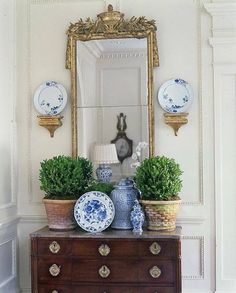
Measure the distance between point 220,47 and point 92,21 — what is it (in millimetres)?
977

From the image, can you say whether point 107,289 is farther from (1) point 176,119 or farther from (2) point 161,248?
(1) point 176,119

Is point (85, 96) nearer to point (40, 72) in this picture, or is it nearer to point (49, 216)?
point (40, 72)

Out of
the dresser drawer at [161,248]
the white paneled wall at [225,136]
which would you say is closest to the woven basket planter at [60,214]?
the dresser drawer at [161,248]

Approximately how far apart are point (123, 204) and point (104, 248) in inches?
13.6

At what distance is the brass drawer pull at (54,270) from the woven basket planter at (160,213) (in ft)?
2.17

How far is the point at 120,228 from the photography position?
319cm

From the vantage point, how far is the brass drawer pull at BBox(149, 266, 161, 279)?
9.71ft

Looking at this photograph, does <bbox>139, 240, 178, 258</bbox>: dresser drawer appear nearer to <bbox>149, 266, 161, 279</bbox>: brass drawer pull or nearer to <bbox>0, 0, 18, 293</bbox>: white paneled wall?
<bbox>149, 266, 161, 279</bbox>: brass drawer pull

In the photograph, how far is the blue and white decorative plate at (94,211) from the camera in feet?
10.2

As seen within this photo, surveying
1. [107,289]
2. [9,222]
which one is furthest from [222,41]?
[9,222]

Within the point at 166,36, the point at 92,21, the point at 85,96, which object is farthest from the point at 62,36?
the point at 166,36

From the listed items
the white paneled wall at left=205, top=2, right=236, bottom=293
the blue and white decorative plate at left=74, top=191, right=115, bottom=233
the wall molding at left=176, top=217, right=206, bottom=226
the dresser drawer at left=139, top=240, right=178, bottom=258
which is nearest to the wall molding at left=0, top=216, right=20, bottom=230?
the blue and white decorative plate at left=74, top=191, right=115, bottom=233

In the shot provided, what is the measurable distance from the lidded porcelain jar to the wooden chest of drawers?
11cm

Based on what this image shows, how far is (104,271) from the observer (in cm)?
301
